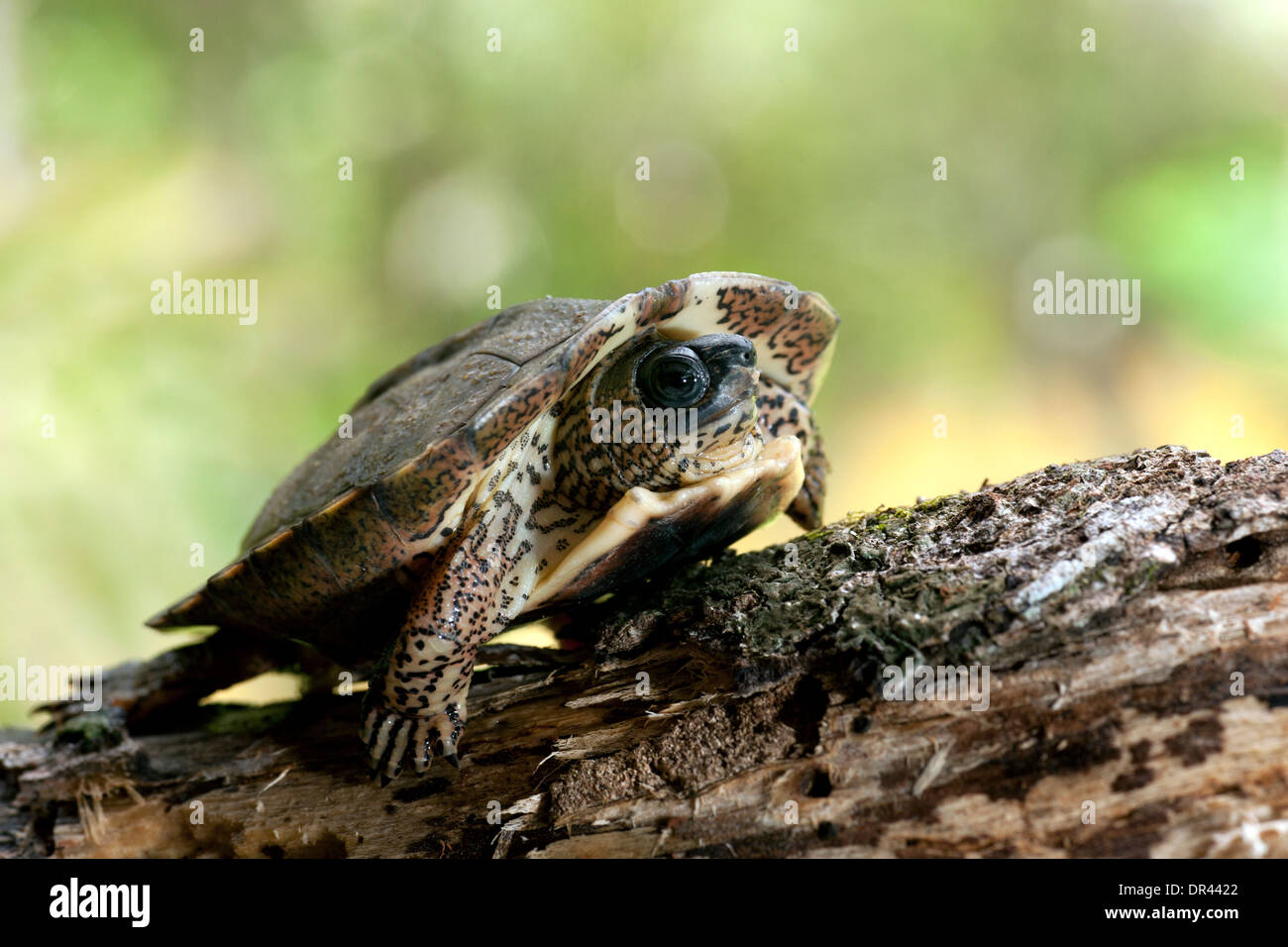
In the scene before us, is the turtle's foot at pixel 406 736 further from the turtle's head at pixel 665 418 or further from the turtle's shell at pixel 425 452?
the turtle's head at pixel 665 418

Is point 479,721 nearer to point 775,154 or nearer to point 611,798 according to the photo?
point 611,798

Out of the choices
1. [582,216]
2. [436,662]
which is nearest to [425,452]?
[436,662]

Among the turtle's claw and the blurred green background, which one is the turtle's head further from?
the blurred green background

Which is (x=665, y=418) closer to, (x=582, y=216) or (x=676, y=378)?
(x=676, y=378)

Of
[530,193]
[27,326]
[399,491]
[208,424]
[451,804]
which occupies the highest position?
[530,193]

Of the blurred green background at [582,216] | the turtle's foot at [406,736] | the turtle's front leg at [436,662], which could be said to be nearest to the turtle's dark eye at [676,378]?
the turtle's front leg at [436,662]


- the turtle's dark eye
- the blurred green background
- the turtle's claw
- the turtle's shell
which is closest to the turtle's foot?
the turtle's claw

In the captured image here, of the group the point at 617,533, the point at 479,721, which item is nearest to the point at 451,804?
the point at 479,721
